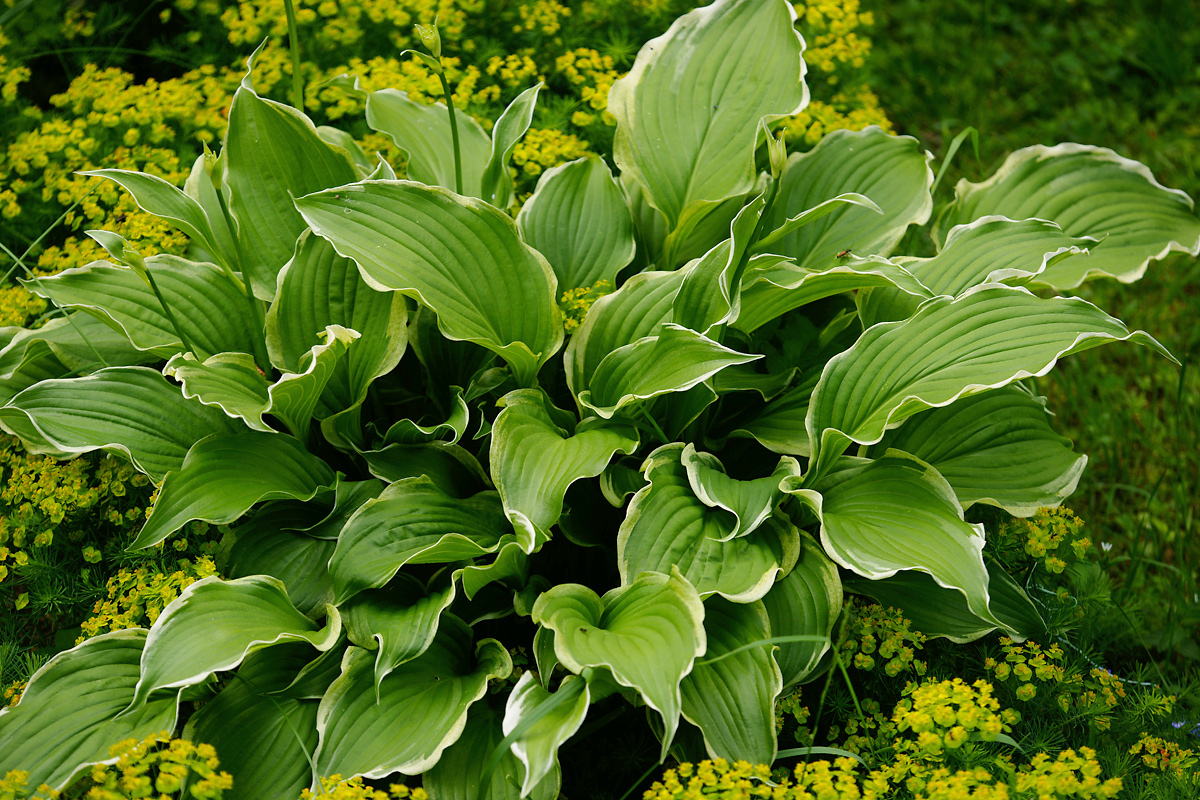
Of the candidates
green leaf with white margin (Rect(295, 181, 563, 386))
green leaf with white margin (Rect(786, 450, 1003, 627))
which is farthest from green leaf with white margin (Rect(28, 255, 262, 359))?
green leaf with white margin (Rect(786, 450, 1003, 627))

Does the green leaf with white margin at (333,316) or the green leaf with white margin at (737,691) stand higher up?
the green leaf with white margin at (333,316)

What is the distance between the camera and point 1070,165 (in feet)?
8.76

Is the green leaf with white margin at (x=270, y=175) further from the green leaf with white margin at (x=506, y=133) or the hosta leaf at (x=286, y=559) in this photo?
the hosta leaf at (x=286, y=559)

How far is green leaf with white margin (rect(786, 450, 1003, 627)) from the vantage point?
1.86 meters

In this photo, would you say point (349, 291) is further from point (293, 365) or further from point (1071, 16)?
point (1071, 16)

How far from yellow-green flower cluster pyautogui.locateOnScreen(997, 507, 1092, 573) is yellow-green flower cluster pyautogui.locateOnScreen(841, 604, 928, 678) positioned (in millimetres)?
328

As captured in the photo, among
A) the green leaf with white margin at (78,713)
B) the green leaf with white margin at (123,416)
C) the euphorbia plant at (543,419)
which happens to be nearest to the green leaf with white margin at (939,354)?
the euphorbia plant at (543,419)

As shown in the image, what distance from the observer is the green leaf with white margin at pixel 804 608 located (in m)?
1.98

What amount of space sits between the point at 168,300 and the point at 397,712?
3.61 feet

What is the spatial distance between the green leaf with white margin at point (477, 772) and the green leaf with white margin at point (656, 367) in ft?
2.21

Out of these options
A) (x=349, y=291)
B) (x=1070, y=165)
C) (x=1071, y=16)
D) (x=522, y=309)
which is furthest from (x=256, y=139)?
(x=1071, y=16)

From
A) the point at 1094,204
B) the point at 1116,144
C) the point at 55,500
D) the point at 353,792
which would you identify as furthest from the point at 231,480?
the point at 1116,144

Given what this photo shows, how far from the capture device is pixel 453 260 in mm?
2148

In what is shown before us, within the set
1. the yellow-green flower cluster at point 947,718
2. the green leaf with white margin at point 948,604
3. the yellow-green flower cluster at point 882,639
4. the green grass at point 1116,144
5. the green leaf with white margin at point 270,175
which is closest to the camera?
the yellow-green flower cluster at point 947,718
